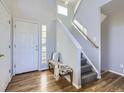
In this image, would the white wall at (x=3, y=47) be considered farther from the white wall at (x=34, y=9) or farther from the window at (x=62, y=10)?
the window at (x=62, y=10)

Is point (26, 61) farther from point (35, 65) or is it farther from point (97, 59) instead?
point (97, 59)

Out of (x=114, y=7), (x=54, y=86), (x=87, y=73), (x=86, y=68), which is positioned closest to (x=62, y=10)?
(x=114, y=7)

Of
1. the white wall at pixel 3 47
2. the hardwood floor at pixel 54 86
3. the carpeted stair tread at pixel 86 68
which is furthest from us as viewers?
the carpeted stair tread at pixel 86 68

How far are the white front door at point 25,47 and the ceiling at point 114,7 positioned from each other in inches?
104

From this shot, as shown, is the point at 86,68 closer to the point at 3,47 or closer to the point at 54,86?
the point at 54,86

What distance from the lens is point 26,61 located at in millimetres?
3496

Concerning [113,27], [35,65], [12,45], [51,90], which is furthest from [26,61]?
[113,27]

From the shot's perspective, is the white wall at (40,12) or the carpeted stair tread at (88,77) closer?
the carpeted stair tread at (88,77)

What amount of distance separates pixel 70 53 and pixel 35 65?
5.53 feet

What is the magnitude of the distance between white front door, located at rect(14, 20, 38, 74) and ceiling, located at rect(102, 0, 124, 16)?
263 cm

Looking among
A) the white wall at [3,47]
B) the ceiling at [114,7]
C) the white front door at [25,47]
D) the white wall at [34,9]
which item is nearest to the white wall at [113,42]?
the ceiling at [114,7]

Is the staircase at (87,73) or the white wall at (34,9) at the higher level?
the white wall at (34,9)

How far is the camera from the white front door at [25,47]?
328 centimetres

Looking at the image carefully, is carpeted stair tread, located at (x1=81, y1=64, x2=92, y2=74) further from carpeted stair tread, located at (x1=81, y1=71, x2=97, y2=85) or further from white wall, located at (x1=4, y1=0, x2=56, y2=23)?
white wall, located at (x1=4, y1=0, x2=56, y2=23)
